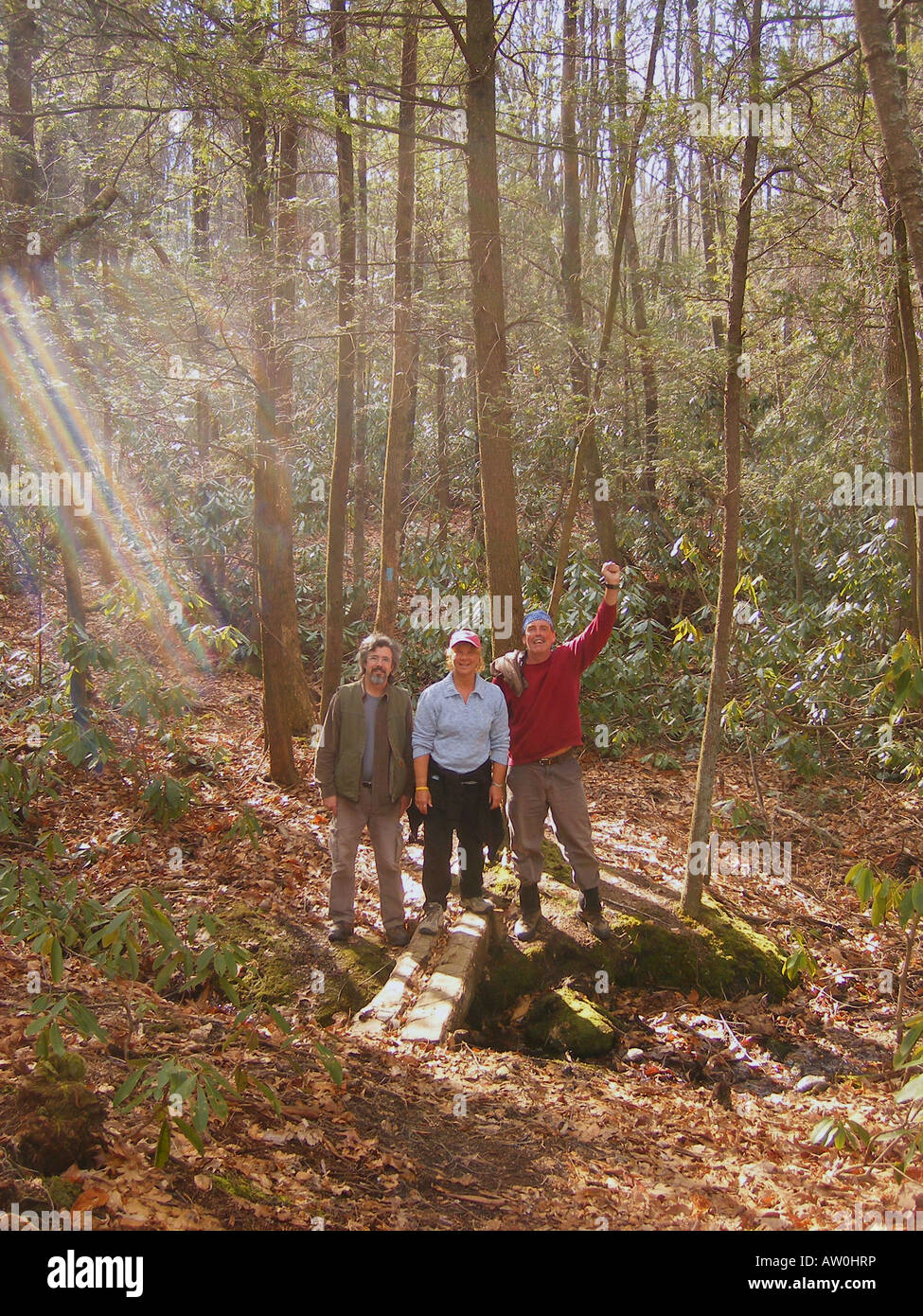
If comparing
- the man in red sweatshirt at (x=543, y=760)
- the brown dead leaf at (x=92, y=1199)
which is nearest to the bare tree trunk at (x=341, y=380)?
the man in red sweatshirt at (x=543, y=760)

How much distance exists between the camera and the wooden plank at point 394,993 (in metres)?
4.91

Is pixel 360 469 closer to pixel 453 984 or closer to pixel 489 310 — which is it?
pixel 489 310

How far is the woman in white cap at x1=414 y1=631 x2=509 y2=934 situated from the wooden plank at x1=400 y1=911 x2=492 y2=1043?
0.72ft

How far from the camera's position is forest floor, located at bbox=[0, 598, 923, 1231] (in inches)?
129

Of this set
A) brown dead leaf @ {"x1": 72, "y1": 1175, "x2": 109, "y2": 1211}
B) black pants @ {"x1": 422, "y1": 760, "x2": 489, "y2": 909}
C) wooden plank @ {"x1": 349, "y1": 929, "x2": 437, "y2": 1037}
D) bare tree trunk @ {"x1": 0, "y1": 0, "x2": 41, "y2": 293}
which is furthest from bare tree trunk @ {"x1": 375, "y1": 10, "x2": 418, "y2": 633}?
brown dead leaf @ {"x1": 72, "y1": 1175, "x2": 109, "y2": 1211}

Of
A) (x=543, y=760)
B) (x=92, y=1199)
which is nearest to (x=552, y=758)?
(x=543, y=760)

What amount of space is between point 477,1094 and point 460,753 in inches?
79.2

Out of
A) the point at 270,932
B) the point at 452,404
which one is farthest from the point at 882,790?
the point at 452,404

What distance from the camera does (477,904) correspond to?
19.9ft

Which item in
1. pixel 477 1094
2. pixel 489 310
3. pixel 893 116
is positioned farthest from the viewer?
pixel 489 310

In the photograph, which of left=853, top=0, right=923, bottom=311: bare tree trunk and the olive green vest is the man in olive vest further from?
left=853, top=0, right=923, bottom=311: bare tree trunk

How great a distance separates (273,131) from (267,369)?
95.2 inches
